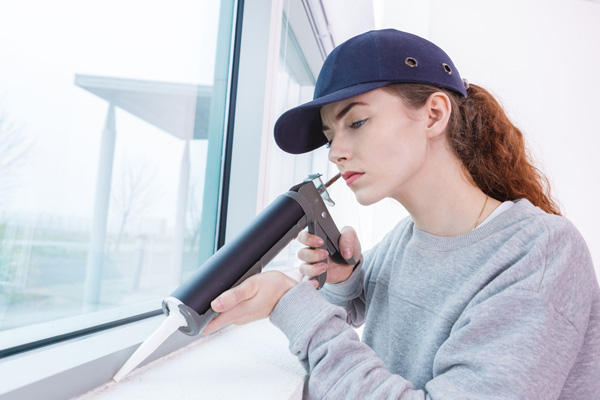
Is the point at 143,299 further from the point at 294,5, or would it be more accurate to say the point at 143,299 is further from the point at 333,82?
the point at 294,5

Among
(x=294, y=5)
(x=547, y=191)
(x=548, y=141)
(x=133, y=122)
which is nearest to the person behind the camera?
(x=133, y=122)

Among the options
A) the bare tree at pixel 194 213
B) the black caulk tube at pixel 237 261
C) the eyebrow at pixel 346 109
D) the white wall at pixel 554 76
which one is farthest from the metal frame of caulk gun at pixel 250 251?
the white wall at pixel 554 76

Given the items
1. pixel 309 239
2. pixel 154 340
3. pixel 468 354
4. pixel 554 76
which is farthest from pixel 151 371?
pixel 554 76

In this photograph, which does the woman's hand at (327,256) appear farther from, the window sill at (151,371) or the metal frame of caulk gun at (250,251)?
the window sill at (151,371)

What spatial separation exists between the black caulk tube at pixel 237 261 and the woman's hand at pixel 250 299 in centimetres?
1

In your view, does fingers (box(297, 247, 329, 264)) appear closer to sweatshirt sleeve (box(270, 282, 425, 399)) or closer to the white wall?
sweatshirt sleeve (box(270, 282, 425, 399))

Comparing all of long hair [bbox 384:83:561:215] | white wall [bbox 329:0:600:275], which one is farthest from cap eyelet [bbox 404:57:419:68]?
white wall [bbox 329:0:600:275]

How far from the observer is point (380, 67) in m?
0.62

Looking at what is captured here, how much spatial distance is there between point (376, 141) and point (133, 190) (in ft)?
1.35

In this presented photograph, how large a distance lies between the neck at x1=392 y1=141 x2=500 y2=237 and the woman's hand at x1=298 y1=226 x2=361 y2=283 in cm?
12

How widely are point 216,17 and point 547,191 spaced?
813 mm

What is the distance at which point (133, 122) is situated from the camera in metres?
0.68

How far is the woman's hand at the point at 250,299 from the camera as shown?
0.49 m

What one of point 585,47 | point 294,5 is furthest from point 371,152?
point 585,47
